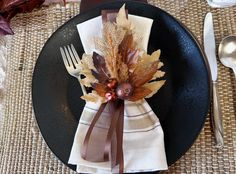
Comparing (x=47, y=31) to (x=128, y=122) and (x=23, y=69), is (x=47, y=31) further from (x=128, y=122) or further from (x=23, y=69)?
(x=128, y=122)

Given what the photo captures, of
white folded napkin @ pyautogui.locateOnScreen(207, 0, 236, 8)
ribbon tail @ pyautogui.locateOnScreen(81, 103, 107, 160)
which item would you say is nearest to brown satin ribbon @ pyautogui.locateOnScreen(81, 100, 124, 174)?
ribbon tail @ pyautogui.locateOnScreen(81, 103, 107, 160)

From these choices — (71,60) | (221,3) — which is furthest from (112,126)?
(221,3)

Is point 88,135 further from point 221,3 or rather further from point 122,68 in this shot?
point 221,3

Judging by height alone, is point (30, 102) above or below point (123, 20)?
below

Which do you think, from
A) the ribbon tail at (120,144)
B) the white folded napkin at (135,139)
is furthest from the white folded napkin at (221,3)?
the ribbon tail at (120,144)

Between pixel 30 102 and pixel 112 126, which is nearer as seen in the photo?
pixel 112 126

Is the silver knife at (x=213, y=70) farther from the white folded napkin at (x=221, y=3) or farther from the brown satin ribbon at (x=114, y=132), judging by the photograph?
the brown satin ribbon at (x=114, y=132)

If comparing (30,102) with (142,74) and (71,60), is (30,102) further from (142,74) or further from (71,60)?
(142,74)
